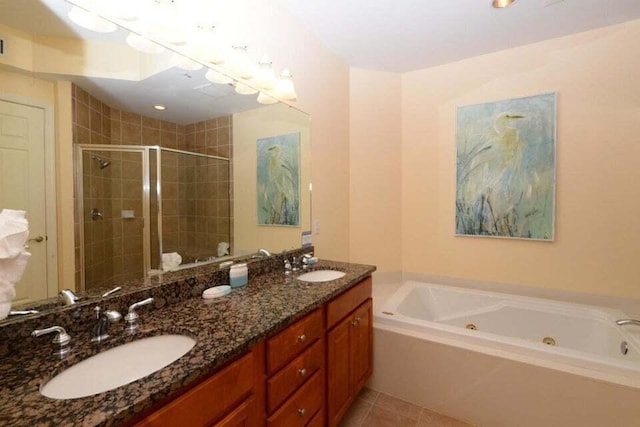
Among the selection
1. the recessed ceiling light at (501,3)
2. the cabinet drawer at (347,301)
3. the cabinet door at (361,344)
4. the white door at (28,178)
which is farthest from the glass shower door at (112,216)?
the recessed ceiling light at (501,3)

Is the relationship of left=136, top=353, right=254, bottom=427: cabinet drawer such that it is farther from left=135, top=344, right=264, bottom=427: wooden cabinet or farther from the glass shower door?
the glass shower door

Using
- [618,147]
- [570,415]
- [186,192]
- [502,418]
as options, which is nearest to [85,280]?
[186,192]

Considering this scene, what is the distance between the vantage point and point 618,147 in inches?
79.7

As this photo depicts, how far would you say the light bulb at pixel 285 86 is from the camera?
5.84 feet

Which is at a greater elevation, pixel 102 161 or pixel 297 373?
pixel 102 161

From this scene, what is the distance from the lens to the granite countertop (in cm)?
57

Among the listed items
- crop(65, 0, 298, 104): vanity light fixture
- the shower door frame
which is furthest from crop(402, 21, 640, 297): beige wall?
the shower door frame

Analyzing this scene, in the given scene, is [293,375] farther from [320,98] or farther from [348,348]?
[320,98]

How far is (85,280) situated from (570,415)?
2271 mm

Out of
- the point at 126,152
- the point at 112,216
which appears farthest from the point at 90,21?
the point at 112,216

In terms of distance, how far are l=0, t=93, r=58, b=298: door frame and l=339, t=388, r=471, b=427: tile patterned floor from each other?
5.32 feet

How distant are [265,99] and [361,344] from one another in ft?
5.28

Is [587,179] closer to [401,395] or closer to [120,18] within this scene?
[401,395]

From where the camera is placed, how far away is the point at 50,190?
0.93 metres
